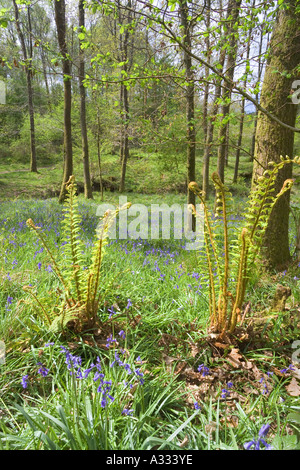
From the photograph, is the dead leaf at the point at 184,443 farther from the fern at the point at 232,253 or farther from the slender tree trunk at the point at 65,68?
the slender tree trunk at the point at 65,68

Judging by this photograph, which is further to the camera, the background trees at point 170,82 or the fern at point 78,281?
the background trees at point 170,82

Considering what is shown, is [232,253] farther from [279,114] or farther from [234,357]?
[279,114]

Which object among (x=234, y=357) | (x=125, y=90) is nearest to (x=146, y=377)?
(x=234, y=357)

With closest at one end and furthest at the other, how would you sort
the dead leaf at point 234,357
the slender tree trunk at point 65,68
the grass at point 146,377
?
the grass at point 146,377, the dead leaf at point 234,357, the slender tree trunk at point 65,68

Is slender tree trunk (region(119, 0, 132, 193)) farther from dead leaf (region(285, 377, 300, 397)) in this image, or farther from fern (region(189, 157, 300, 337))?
dead leaf (region(285, 377, 300, 397))

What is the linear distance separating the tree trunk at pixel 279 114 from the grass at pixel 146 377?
57 centimetres

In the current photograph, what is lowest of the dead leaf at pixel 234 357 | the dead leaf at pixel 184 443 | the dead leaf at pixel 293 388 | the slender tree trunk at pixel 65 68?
the dead leaf at pixel 184 443

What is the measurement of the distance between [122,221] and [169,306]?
5012 mm

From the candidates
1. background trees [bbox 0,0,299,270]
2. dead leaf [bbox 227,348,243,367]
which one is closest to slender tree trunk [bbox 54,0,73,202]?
background trees [bbox 0,0,299,270]

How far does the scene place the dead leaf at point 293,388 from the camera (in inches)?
57.7

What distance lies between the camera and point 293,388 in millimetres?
1495

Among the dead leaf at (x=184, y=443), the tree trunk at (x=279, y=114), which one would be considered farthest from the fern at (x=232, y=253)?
the tree trunk at (x=279, y=114)
